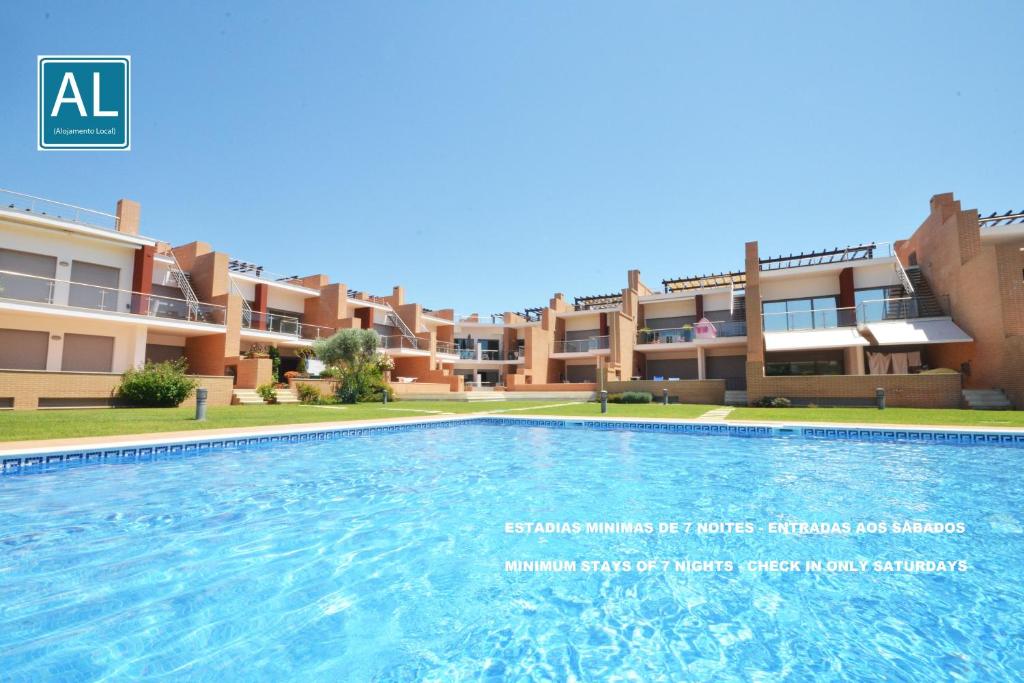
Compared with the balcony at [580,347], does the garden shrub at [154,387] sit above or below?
below

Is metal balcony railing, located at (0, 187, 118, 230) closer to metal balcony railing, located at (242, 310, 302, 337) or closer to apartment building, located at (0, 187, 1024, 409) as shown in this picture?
apartment building, located at (0, 187, 1024, 409)

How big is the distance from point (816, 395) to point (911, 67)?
37.9ft

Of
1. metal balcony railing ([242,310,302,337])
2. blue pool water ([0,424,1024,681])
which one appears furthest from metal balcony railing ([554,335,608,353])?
blue pool water ([0,424,1024,681])

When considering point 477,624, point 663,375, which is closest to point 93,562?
point 477,624

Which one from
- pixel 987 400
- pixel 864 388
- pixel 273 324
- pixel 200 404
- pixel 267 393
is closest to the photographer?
pixel 200 404

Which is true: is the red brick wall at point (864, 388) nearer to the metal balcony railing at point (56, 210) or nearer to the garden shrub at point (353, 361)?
the garden shrub at point (353, 361)

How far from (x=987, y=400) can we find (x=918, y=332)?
4069 mm

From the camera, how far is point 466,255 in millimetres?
29672

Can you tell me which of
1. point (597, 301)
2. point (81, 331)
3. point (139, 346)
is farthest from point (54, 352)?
point (597, 301)

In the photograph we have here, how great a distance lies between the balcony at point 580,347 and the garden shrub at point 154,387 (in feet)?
74.7

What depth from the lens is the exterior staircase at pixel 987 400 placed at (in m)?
15.5

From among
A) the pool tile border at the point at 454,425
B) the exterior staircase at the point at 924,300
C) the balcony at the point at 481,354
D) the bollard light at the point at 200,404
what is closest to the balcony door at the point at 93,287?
the bollard light at the point at 200,404

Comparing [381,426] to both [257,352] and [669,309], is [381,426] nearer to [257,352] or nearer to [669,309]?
[257,352]

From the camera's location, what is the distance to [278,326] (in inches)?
1025
